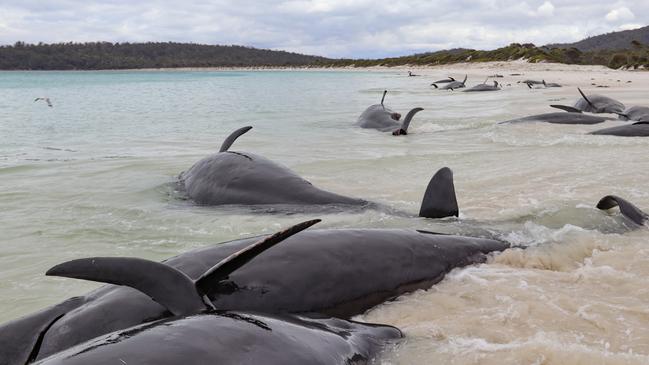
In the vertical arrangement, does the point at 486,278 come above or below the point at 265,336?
below

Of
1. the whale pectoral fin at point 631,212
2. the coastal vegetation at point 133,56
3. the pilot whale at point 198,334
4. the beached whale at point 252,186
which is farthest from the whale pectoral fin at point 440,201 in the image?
the coastal vegetation at point 133,56

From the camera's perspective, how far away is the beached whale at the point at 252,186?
6.15 meters

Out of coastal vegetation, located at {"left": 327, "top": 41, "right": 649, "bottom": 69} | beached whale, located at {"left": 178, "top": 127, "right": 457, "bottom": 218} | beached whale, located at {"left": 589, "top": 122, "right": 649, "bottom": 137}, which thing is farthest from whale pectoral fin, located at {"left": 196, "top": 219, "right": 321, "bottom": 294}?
coastal vegetation, located at {"left": 327, "top": 41, "right": 649, "bottom": 69}

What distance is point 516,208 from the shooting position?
5.86 m

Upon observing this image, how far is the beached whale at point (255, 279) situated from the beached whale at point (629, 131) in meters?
7.42

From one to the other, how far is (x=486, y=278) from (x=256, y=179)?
10.3 ft

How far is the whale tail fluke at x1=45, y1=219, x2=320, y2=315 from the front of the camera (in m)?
2.54

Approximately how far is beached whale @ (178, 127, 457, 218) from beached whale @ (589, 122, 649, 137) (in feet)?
21.6

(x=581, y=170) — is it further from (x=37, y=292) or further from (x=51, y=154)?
(x=51, y=154)

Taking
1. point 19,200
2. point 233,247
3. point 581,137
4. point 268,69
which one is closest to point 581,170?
point 581,137

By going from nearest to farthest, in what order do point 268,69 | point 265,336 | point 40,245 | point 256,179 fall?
point 265,336 < point 40,245 < point 256,179 < point 268,69

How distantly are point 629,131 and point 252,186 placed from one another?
7.53m

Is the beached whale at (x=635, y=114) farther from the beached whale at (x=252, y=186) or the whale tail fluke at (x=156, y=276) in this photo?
the whale tail fluke at (x=156, y=276)

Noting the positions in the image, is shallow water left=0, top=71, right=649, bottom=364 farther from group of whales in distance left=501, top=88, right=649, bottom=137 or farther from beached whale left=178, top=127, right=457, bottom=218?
group of whales in distance left=501, top=88, right=649, bottom=137
